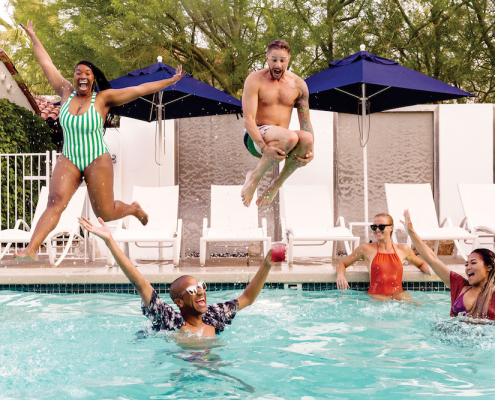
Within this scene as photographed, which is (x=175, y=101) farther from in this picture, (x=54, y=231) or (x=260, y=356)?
(x=260, y=356)

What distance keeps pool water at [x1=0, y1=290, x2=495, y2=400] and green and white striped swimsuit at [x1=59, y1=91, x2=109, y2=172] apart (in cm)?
131

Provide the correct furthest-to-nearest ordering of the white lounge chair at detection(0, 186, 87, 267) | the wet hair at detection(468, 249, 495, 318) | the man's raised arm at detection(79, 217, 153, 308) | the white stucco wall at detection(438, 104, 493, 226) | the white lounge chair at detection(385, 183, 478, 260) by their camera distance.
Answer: the white stucco wall at detection(438, 104, 493, 226)
the white lounge chair at detection(385, 183, 478, 260)
the white lounge chair at detection(0, 186, 87, 267)
the wet hair at detection(468, 249, 495, 318)
the man's raised arm at detection(79, 217, 153, 308)

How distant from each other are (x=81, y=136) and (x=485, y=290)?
10.2ft

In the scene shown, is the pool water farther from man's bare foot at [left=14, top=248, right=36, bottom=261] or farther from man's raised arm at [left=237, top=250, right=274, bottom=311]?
man's bare foot at [left=14, top=248, right=36, bottom=261]

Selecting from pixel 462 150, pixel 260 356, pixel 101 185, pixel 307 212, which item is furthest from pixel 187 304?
pixel 462 150

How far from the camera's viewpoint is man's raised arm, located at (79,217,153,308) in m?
3.23

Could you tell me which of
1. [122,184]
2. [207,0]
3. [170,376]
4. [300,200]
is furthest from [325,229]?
[207,0]

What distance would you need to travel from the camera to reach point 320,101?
27.0ft

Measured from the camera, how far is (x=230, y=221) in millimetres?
7805

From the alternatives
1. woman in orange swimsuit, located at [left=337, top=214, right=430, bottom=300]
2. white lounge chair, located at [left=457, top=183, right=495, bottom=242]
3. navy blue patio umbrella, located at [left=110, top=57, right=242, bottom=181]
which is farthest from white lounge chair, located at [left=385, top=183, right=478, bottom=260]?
navy blue patio umbrella, located at [left=110, top=57, right=242, bottom=181]

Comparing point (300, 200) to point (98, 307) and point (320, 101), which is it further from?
point (98, 307)

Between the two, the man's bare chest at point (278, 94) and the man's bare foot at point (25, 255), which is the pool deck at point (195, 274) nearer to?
the man's bare foot at point (25, 255)

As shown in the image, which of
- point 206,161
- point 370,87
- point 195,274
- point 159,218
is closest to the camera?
point 195,274

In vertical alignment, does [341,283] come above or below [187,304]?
below
